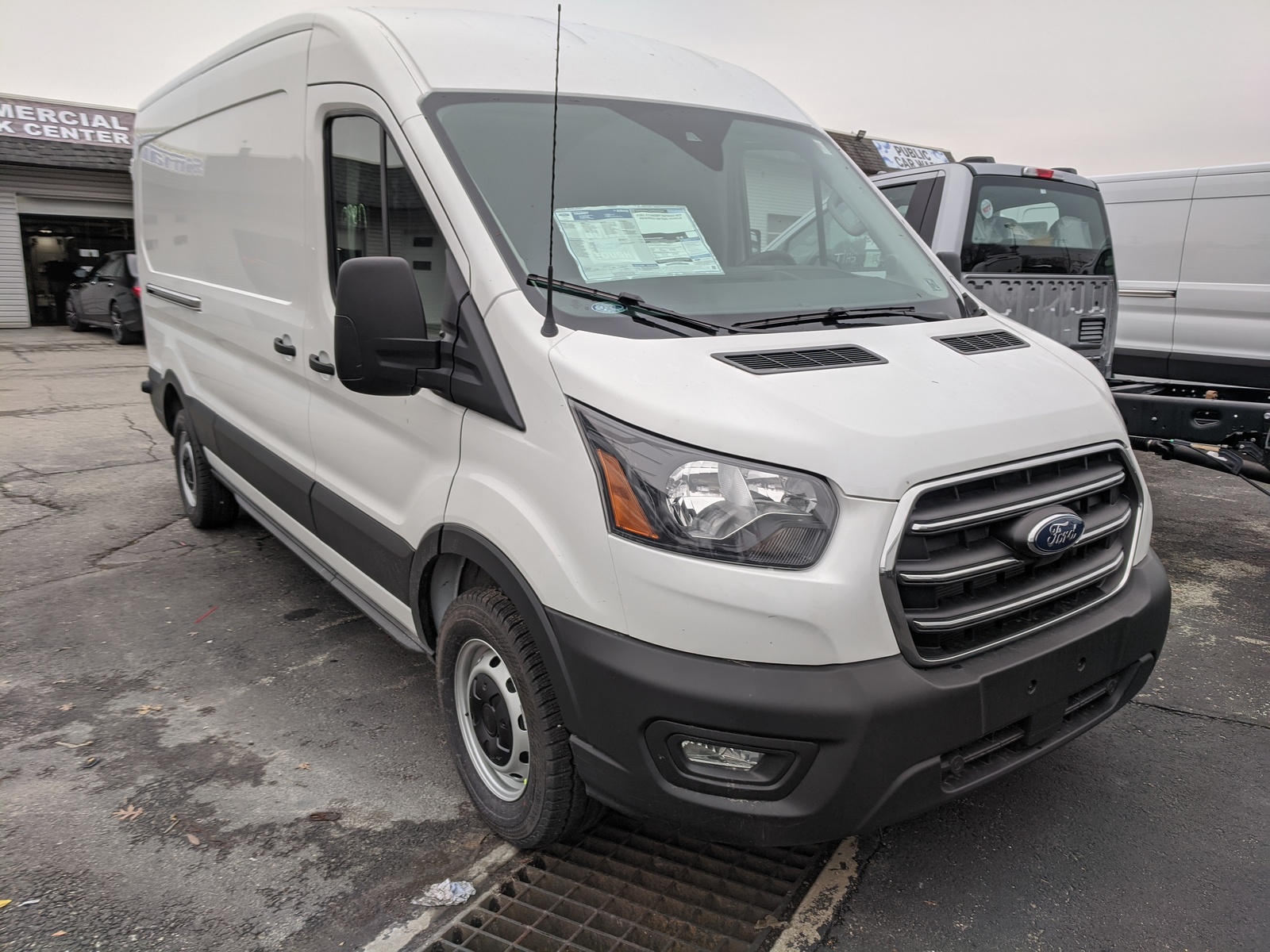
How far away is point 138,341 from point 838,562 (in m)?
17.4

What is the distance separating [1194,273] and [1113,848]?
224 inches

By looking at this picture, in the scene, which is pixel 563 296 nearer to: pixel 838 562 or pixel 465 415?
pixel 465 415

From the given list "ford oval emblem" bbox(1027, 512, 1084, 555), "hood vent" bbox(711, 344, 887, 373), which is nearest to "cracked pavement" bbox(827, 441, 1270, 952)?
"ford oval emblem" bbox(1027, 512, 1084, 555)

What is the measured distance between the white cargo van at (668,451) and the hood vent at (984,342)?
0.06ft

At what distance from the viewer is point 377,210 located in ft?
9.52

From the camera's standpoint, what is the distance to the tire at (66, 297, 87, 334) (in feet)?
59.4

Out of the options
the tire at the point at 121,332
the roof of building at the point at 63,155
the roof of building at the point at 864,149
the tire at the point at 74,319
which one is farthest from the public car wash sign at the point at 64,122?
the roof of building at the point at 864,149

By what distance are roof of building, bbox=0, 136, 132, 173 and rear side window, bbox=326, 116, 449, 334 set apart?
57.1 ft

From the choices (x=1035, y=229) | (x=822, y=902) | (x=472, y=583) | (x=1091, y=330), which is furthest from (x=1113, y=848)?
(x=1035, y=229)

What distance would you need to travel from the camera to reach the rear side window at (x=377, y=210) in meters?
2.62

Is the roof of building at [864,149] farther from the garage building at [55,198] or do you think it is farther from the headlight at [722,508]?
the headlight at [722,508]

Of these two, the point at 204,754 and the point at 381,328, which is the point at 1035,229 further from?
the point at 204,754

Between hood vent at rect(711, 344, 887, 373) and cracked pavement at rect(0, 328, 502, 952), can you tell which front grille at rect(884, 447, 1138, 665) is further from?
cracked pavement at rect(0, 328, 502, 952)

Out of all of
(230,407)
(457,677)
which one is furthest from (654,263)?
(230,407)
